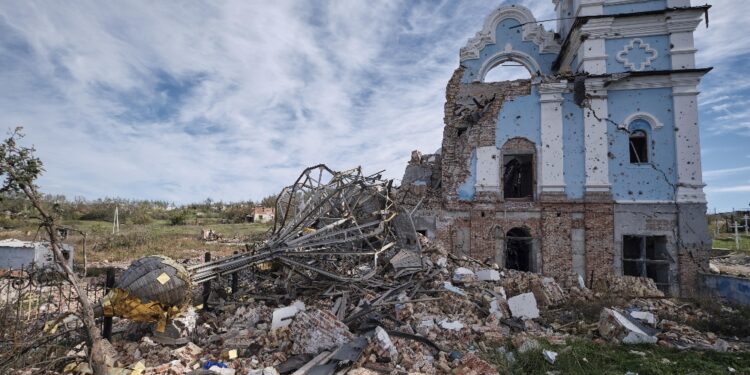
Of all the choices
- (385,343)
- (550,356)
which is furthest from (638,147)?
(385,343)

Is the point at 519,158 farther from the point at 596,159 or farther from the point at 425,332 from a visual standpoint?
the point at 425,332

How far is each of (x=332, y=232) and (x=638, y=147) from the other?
32.8ft

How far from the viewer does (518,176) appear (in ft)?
45.8

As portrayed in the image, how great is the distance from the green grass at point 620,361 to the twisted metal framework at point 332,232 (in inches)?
136

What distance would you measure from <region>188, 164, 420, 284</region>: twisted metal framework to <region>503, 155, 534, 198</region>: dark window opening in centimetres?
481

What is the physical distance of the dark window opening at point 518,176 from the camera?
13.4 meters

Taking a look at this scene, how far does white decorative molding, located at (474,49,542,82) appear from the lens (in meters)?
13.5

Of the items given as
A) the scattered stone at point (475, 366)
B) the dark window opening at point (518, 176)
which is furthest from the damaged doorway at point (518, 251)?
the scattered stone at point (475, 366)

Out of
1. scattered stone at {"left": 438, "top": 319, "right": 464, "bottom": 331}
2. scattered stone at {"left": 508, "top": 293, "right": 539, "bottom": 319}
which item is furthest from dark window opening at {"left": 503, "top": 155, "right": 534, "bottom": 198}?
scattered stone at {"left": 438, "top": 319, "right": 464, "bottom": 331}

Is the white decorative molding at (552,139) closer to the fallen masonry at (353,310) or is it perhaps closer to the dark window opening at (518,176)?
the dark window opening at (518,176)

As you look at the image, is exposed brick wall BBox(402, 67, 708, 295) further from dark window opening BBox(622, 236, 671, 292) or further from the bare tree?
the bare tree

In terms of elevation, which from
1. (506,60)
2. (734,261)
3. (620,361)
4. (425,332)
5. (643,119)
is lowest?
(620,361)

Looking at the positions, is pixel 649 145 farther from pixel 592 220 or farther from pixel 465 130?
pixel 465 130

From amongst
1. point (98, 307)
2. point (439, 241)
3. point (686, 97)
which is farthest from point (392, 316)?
point (686, 97)
